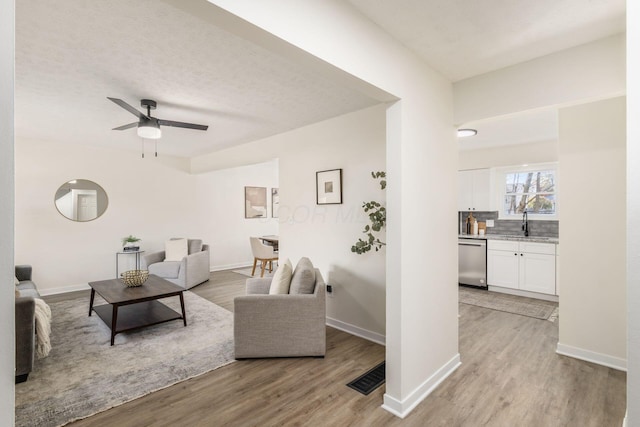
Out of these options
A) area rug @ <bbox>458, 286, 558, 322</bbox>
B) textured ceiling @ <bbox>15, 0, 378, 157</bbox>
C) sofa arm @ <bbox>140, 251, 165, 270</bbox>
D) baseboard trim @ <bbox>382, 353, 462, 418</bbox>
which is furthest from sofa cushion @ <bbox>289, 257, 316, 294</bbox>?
sofa arm @ <bbox>140, 251, 165, 270</bbox>

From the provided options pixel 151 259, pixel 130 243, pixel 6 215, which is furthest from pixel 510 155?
pixel 130 243

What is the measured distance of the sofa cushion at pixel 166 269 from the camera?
5.44 meters

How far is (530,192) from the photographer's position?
5340 millimetres

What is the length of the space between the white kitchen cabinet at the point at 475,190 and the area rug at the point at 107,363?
4646mm

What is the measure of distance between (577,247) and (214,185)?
6.54 m

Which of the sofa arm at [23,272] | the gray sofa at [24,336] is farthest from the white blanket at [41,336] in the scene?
the sofa arm at [23,272]

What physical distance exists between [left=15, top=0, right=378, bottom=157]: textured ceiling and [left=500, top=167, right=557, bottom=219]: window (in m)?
3.72

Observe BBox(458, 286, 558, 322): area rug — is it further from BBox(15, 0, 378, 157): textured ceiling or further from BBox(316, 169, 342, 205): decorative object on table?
BBox(15, 0, 378, 157): textured ceiling

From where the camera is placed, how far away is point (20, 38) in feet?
6.63

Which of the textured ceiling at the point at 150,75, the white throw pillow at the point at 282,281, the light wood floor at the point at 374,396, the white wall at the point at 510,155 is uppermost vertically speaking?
the textured ceiling at the point at 150,75

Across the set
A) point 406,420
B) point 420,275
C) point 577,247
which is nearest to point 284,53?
point 420,275

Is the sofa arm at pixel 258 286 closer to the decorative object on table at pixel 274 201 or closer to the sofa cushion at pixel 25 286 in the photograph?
the sofa cushion at pixel 25 286

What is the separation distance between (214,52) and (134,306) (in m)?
3.38

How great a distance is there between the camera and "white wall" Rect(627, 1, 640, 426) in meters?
1.09
